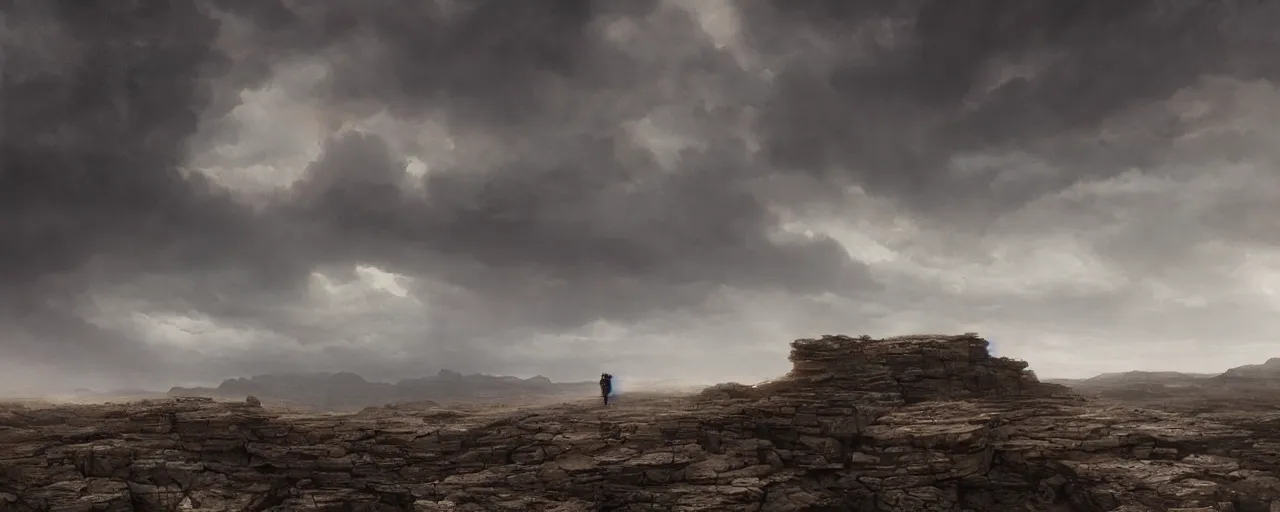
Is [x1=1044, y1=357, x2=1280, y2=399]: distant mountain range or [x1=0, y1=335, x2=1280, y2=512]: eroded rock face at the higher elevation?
[x1=1044, y1=357, x2=1280, y2=399]: distant mountain range

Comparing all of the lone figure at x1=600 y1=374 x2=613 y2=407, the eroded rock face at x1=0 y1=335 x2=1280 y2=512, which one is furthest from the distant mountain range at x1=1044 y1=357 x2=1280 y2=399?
the lone figure at x1=600 y1=374 x2=613 y2=407

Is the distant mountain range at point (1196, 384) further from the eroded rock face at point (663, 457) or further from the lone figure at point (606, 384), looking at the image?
the lone figure at point (606, 384)

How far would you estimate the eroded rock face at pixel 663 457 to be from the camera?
3991 cm

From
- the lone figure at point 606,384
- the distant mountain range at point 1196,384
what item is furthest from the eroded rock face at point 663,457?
the distant mountain range at point 1196,384

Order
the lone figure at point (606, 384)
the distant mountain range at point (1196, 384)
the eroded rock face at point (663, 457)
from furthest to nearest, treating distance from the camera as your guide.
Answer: the distant mountain range at point (1196, 384) → the lone figure at point (606, 384) → the eroded rock face at point (663, 457)

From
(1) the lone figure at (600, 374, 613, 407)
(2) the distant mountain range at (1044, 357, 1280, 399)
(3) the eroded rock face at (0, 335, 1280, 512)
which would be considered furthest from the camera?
(2) the distant mountain range at (1044, 357, 1280, 399)

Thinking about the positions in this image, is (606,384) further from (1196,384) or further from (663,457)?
(1196,384)

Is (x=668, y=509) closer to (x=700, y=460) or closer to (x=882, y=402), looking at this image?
(x=700, y=460)

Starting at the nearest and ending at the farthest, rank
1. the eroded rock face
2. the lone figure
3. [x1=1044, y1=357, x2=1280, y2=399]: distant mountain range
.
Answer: the eroded rock face < the lone figure < [x1=1044, y1=357, x2=1280, y2=399]: distant mountain range

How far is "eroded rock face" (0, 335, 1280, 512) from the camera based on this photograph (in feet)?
131

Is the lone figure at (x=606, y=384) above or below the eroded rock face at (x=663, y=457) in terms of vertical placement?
above

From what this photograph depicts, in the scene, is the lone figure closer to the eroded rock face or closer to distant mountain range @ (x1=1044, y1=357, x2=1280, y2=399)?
the eroded rock face

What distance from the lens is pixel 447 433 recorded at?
153 feet

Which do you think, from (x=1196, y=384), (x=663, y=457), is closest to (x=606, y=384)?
(x=663, y=457)
